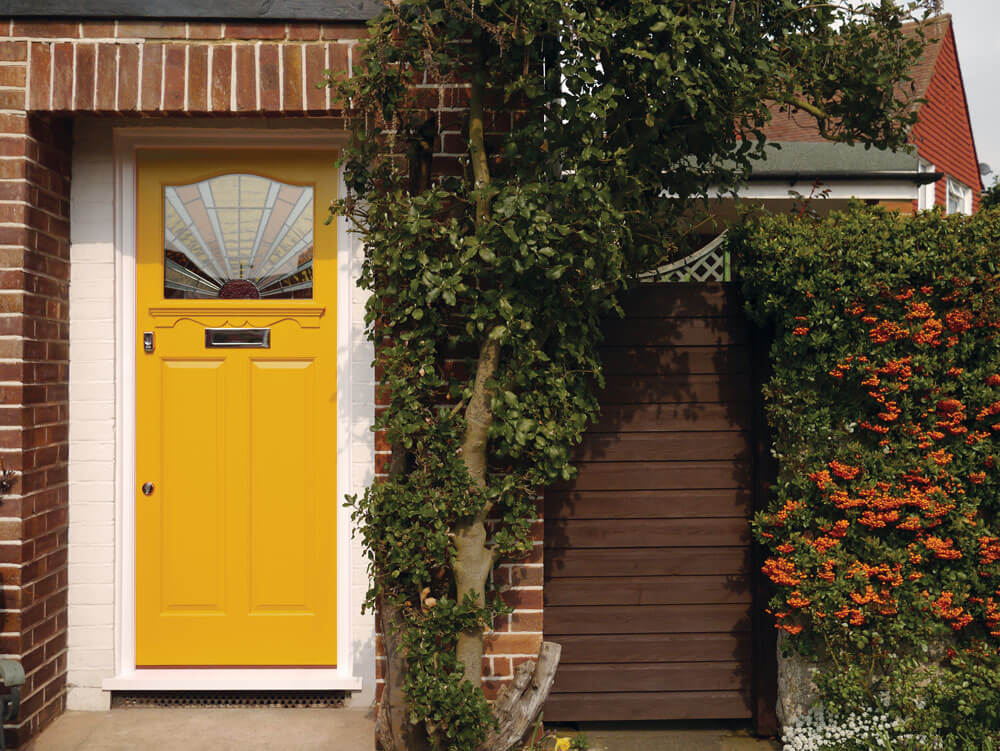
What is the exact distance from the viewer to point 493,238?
278cm

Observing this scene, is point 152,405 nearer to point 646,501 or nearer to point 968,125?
point 646,501

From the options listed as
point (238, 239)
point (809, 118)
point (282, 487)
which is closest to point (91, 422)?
point (282, 487)

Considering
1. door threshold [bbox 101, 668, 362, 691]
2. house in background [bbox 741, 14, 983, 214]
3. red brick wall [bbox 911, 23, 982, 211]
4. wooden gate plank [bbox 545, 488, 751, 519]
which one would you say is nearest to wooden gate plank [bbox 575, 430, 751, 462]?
wooden gate plank [bbox 545, 488, 751, 519]

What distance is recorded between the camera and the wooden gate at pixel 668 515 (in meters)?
3.59

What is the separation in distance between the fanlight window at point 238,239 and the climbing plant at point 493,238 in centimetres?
67

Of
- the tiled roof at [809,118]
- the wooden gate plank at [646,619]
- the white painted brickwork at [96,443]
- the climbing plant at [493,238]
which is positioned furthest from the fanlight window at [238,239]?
the tiled roof at [809,118]

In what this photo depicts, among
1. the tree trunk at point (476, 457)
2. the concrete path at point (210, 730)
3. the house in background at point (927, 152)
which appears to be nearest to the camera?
the tree trunk at point (476, 457)

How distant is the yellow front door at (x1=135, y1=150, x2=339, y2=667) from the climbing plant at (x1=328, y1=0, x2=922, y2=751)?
0.64 metres

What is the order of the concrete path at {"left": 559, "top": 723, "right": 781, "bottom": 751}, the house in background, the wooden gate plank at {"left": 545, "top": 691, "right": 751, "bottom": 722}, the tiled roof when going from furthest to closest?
the tiled roof → the house in background → the wooden gate plank at {"left": 545, "top": 691, "right": 751, "bottom": 722} → the concrete path at {"left": 559, "top": 723, "right": 781, "bottom": 751}

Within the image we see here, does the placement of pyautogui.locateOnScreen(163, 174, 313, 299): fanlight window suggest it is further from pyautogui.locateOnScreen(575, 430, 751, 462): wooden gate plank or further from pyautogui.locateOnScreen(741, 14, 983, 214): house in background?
pyautogui.locateOnScreen(741, 14, 983, 214): house in background

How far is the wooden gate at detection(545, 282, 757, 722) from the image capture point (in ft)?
11.8

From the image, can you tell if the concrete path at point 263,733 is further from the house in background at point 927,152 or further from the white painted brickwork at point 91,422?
the house in background at point 927,152

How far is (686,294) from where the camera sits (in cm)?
362

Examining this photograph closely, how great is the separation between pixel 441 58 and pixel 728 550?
7.89 ft
